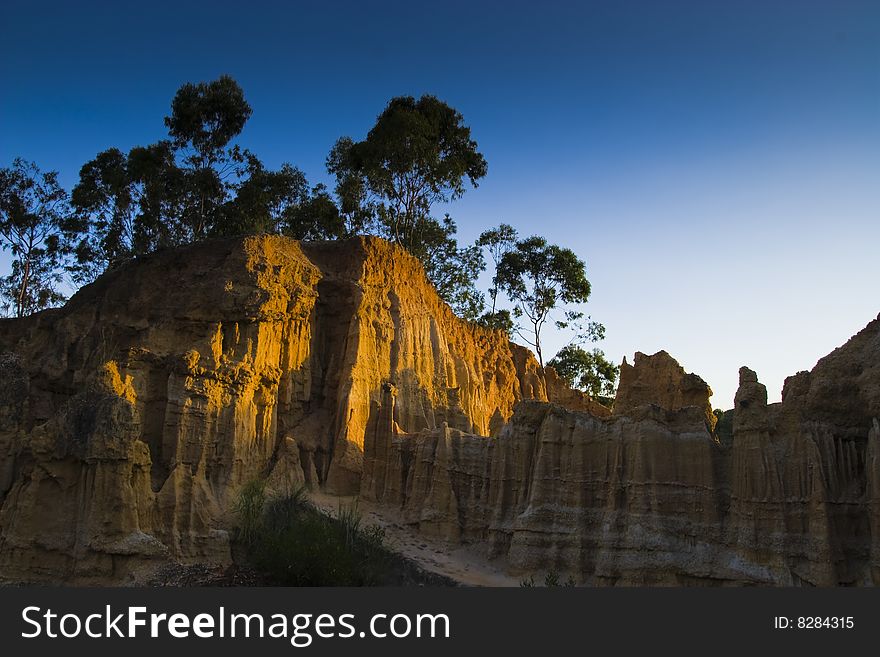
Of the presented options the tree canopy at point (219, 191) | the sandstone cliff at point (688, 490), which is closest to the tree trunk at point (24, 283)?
the tree canopy at point (219, 191)

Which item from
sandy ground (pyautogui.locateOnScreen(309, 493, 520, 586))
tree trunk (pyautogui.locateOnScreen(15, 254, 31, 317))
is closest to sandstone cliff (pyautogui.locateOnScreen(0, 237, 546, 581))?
sandy ground (pyautogui.locateOnScreen(309, 493, 520, 586))

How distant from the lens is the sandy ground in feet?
89.4

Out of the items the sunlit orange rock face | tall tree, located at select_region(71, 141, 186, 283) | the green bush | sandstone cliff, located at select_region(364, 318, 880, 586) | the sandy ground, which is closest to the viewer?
sandstone cliff, located at select_region(364, 318, 880, 586)

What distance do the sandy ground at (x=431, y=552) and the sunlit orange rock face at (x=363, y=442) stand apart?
1.69 ft

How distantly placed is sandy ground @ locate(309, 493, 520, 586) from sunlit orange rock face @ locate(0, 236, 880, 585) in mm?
515

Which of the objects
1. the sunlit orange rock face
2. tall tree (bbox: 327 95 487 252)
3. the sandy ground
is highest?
tall tree (bbox: 327 95 487 252)

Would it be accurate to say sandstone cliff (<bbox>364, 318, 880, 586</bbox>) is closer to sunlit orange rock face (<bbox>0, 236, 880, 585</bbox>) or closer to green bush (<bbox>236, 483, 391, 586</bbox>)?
sunlit orange rock face (<bbox>0, 236, 880, 585</bbox>)

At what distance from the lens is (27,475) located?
28000 millimetres

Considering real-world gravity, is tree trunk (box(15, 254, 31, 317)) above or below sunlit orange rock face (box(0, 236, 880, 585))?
above

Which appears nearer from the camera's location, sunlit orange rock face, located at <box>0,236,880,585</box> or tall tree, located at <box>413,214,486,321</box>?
sunlit orange rock face, located at <box>0,236,880,585</box>

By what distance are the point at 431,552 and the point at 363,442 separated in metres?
5.71

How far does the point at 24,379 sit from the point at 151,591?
530 inches

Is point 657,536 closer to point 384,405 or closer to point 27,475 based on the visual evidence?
point 384,405

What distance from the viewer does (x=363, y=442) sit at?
32.9 m
